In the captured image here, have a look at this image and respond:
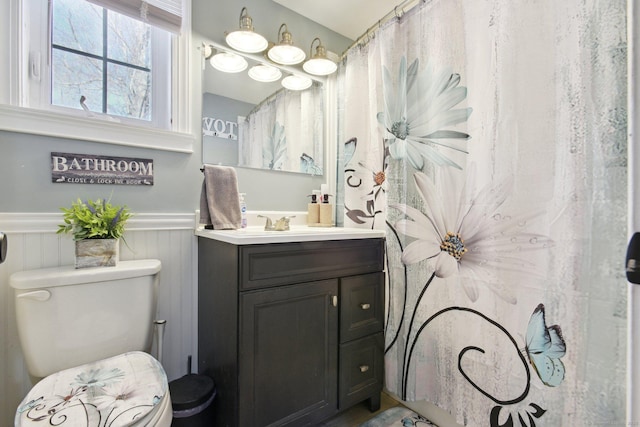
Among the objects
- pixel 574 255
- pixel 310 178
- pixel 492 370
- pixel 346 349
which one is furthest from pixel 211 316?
pixel 574 255

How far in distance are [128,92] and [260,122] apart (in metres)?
0.62

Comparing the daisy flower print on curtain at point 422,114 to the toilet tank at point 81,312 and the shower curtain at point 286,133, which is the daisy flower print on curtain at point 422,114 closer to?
the shower curtain at point 286,133

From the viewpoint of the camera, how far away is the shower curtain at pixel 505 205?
2.55 ft

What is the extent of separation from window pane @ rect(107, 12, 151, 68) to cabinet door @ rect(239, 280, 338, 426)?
1215 millimetres

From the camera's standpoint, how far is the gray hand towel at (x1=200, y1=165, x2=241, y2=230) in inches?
48.6

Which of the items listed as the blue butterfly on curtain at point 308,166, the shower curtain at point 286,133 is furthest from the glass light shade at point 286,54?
the blue butterfly on curtain at point 308,166

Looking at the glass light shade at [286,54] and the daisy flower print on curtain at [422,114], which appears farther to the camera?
the glass light shade at [286,54]

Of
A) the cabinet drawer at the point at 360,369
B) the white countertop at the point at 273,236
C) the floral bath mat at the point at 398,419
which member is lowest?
the floral bath mat at the point at 398,419

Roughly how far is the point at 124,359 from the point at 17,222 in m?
0.65

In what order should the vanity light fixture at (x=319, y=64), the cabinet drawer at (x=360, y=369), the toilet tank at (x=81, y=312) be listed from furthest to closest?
1. the vanity light fixture at (x=319, y=64)
2. the cabinet drawer at (x=360, y=369)
3. the toilet tank at (x=81, y=312)

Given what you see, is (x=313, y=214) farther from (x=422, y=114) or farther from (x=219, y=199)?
(x=422, y=114)

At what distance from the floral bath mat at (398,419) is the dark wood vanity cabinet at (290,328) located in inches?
2.8

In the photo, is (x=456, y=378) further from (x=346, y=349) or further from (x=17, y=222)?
(x=17, y=222)

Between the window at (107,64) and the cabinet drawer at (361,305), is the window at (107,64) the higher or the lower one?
the higher one
